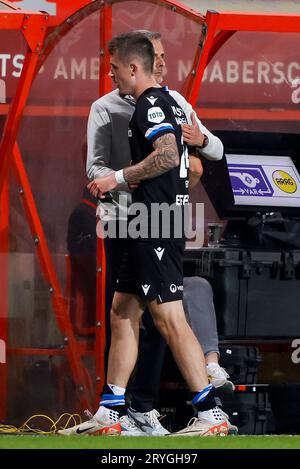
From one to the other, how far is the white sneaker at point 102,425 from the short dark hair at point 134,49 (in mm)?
1541

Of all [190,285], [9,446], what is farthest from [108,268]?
[9,446]

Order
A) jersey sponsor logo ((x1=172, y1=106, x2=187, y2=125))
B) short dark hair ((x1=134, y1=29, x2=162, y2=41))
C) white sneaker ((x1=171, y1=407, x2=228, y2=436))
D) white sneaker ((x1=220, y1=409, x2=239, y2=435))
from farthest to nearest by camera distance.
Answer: short dark hair ((x1=134, y1=29, x2=162, y2=41))
white sneaker ((x1=220, y1=409, x2=239, y2=435))
jersey sponsor logo ((x1=172, y1=106, x2=187, y2=125))
white sneaker ((x1=171, y1=407, x2=228, y2=436))

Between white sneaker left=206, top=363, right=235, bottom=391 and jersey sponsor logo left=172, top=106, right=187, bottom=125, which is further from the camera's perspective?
white sneaker left=206, top=363, right=235, bottom=391

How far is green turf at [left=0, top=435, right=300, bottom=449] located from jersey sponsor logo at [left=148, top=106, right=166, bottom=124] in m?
1.38

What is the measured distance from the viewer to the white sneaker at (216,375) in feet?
25.5

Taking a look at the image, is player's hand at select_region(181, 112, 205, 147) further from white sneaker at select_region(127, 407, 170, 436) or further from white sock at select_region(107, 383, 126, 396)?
white sneaker at select_region(127, 407, 170, 436)

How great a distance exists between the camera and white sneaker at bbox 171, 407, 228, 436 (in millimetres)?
7258

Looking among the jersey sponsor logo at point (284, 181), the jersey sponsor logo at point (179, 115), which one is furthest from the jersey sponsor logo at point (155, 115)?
the jersey sponsor logo at point (284, 181)

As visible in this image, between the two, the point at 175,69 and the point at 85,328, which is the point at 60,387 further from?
the point at 175,69

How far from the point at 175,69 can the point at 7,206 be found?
1.13 metres

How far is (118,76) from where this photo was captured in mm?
7383

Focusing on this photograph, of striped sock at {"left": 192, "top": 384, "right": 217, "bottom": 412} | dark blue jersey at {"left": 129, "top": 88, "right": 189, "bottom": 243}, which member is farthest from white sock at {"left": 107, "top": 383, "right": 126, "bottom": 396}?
dark blue jersey at {"left": 129, "top": 88, "right": 189, "bottom": 243}
